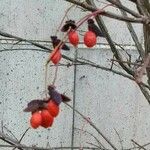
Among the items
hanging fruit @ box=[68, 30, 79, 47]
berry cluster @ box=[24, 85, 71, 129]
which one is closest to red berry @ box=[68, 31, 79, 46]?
hanging fruit @ box=[68, 30, 79, 47]

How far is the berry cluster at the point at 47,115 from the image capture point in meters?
0.91

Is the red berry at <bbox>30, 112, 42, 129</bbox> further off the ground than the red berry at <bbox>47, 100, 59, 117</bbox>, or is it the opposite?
the red berry at <bbox>47, 100, 59, 117</bbox>

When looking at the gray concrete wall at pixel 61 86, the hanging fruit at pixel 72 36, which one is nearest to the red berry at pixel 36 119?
the hanging fruit at pixel 72 36

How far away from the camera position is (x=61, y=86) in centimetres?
304

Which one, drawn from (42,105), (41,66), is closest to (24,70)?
(41,66)

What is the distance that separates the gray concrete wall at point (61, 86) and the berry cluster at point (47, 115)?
1997mm

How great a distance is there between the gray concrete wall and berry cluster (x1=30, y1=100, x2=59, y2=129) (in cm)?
200

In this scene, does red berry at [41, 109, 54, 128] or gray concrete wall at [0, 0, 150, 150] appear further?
gray concrete wall at [0, 0, 150, 150]

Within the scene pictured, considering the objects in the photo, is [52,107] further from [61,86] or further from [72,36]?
[61,86]

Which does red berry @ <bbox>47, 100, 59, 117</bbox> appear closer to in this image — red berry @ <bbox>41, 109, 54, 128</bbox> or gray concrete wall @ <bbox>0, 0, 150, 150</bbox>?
red berry @ <bbox>41, 109, 54, 128</bbox>

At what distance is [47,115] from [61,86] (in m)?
2.12

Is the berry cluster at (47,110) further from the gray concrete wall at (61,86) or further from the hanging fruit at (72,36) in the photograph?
the gray concrete wall at (61,86)

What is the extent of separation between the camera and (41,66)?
3.00 meters

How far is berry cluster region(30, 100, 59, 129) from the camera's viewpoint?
91 centimetres
